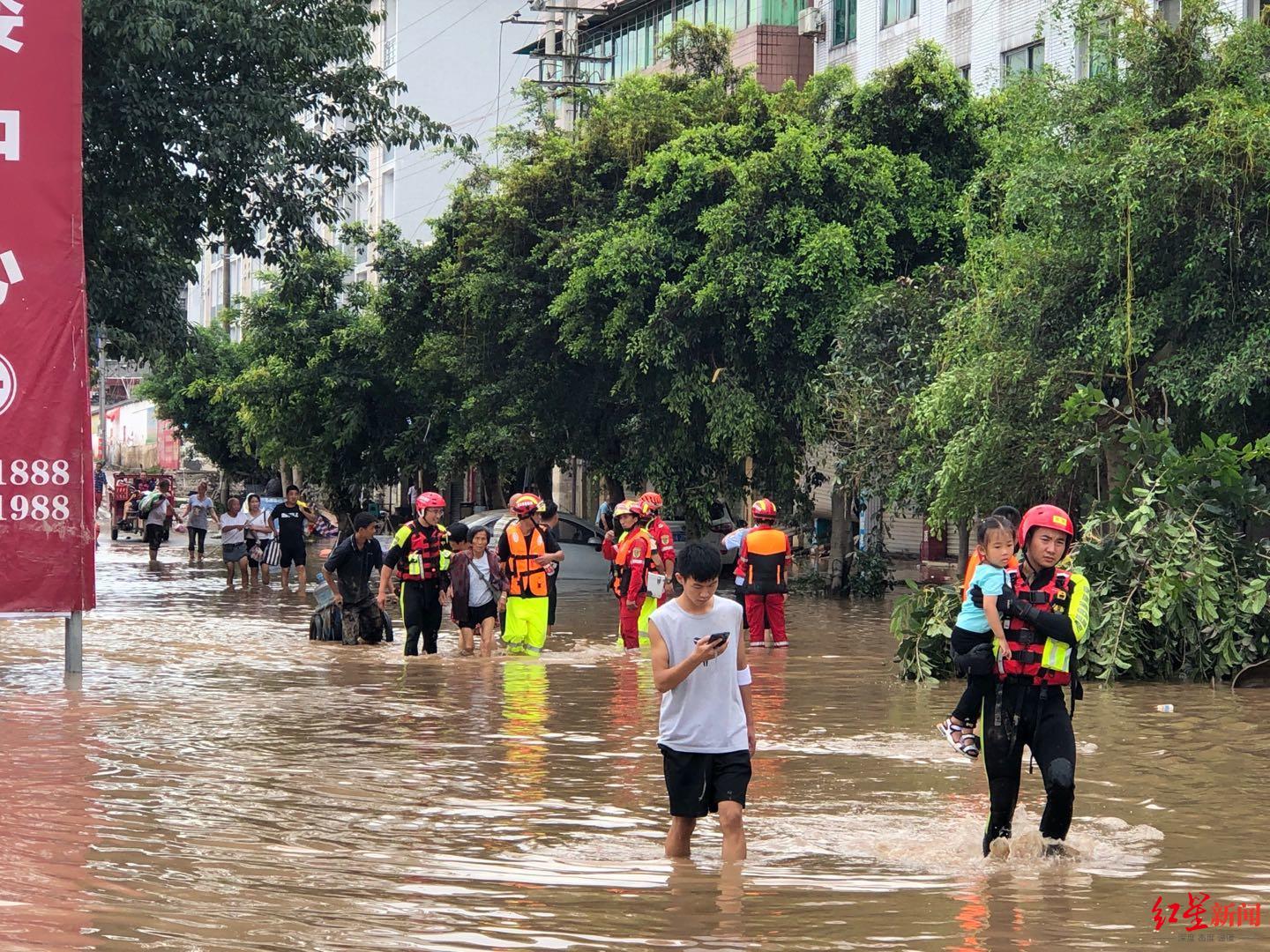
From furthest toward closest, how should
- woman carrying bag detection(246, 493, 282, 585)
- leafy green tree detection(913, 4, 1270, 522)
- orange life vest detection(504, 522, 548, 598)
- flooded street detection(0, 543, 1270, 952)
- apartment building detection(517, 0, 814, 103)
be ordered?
apartment building detection(517, 0, 814, 103) → woman carrying bag detection(246, 493, 282, 585) → leafy green tree detection(913, 4, 1270, 522) → orange life vest detection(504, 522, 548, 598) → flooded street detection(0, 543, 1270, 952)

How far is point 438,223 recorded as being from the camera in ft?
144

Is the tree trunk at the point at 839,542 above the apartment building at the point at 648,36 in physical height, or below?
below

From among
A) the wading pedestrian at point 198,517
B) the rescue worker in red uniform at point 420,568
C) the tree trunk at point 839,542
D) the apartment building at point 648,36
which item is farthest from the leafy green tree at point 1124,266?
the wading pedestrian at point 198,517

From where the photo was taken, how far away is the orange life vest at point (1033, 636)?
8031 mm

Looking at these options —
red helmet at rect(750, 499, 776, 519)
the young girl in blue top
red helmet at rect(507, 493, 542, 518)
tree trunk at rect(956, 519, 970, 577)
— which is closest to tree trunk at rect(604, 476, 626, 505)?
tree trunk at rect(956, 519, 970, 577)

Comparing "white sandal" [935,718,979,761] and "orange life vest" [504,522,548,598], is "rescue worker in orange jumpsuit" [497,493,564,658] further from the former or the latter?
"white sandal" [935,718,979,761]

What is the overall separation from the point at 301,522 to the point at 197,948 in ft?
80.7

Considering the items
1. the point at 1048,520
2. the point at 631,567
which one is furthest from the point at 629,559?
the point at 1048,520

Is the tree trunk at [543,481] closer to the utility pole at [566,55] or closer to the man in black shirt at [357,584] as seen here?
the utility pole at [566,55]

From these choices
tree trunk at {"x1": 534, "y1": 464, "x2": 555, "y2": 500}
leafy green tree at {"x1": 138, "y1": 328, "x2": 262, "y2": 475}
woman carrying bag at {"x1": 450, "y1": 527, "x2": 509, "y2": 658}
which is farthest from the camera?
leafy green tree at {"x1": 138, "y1": 328, "x2": 262, "y2": 475}

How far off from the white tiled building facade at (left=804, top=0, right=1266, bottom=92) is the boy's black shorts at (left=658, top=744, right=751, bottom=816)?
26368mm

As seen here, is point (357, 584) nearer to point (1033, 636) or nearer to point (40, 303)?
point (40, 303)

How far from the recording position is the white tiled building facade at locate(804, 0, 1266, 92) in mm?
36656

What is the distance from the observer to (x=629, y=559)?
1955 cm
